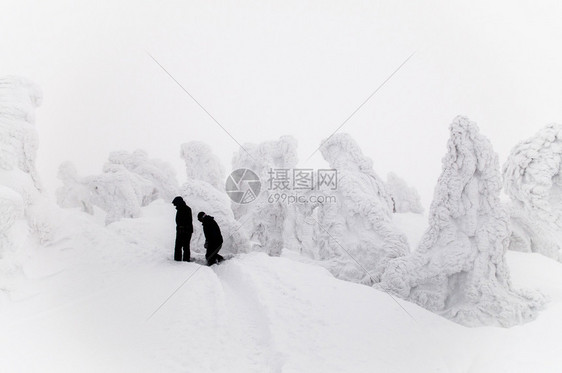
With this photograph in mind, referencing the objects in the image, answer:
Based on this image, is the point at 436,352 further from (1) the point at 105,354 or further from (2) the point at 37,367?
(2) the point at 37,367

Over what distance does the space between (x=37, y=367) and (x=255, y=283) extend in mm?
2044

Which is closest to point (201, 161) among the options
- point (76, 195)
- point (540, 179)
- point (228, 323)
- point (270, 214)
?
point (76, 195)

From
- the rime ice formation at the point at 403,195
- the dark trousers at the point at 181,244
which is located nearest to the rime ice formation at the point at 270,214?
the dark trousers at the point at 181,244

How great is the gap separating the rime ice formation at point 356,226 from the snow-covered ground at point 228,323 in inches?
45.1

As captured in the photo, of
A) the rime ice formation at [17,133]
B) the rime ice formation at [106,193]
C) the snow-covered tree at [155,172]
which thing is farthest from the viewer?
the snow-covered tree at [155,172]

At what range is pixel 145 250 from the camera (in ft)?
18.6

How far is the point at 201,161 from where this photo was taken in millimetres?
10438

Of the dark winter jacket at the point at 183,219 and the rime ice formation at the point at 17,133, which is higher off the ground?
the rime ice formation at the point at 17,133

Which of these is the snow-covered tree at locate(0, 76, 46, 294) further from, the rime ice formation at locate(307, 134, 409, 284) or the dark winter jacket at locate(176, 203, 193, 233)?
the rime ice formation at locate(307, 134, 409, 284)

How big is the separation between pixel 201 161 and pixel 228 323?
22.2 feet

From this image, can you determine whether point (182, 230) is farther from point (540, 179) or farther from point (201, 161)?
point (201, 161)

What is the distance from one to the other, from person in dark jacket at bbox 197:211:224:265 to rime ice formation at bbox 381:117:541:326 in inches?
84.5

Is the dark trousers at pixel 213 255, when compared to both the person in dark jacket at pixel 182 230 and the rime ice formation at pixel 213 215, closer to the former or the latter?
the person in dark jacket at pixel 182 230

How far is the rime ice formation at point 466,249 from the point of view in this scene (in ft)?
14.7
